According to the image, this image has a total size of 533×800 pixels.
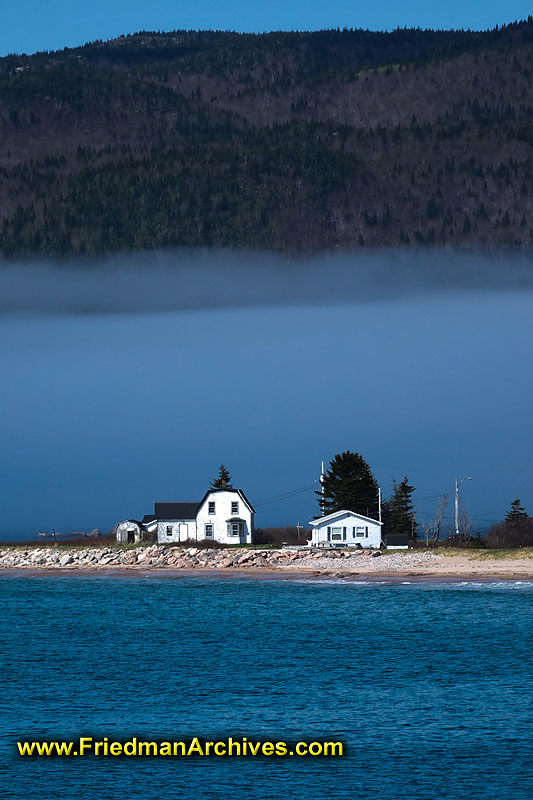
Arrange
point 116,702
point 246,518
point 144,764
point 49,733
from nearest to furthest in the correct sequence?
point 144,764 < point 49,733 < point 116,702 < point 246,518

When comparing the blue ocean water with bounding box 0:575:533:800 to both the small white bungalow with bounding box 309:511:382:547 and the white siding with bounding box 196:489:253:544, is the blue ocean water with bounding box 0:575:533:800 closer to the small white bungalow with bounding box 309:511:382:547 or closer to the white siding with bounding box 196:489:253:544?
the small white bungalow with bounding box 309:511:382:547

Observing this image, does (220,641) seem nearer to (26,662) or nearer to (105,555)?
(26,662)

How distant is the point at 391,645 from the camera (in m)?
67.1

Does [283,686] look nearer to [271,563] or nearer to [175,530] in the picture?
[271,563]

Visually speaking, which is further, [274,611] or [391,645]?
[274,611]

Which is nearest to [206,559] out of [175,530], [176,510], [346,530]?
[175,530]

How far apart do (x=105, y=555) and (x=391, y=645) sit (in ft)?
190

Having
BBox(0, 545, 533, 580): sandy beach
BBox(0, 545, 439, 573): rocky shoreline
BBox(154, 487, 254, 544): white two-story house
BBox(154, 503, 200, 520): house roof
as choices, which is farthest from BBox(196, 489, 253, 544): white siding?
BBox(0, 545, 533, 580): sandy beach

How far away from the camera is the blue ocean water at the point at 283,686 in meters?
38.1

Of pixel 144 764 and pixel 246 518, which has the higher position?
pixel 246 518

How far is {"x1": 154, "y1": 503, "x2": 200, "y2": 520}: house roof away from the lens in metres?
124

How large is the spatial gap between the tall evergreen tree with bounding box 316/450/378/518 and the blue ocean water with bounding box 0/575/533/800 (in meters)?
21.8

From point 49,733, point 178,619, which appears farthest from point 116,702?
point 178,619

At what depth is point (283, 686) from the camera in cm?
5428
